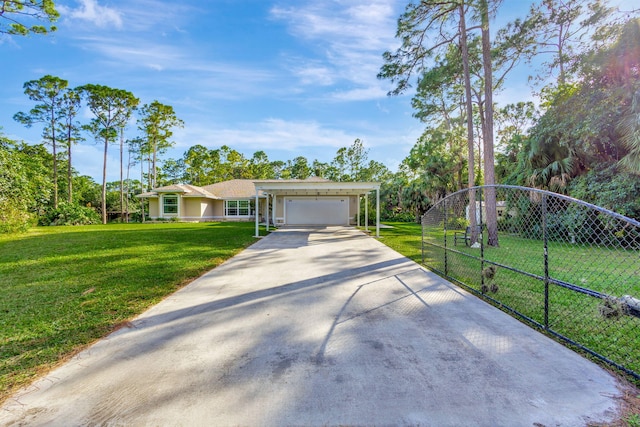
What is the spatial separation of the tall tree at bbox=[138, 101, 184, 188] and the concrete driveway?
31403mm

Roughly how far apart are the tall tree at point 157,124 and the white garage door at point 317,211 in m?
18.8

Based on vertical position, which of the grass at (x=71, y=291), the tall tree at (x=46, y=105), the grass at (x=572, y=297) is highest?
the tall tree at (x=46, y=105)

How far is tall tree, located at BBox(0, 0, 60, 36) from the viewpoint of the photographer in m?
9.94

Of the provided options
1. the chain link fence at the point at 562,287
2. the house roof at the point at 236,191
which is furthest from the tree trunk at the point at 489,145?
the house roof at the point at 236,191

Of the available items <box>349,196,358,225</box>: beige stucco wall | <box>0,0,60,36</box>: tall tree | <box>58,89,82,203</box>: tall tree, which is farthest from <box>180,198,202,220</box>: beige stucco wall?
<box>0,0,60,36</box>: tall tree

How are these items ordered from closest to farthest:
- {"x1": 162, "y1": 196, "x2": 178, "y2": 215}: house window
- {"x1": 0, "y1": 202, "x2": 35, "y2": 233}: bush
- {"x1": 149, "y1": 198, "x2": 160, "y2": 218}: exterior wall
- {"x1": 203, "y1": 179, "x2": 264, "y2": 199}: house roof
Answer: {"x1": 0, "y1": 202, "x2": 35, "y2": 233}: bush
{"x1": 162, "y1": 196, "x2": 178, "y2": 215}: house window
{"x1": 203, "y1": 179, "x2": 264, "y2": 199}: house roof
{"x1": 149, "y1": 198, "x2": 160, "y2": 218}: exterior wall

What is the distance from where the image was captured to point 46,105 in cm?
2327

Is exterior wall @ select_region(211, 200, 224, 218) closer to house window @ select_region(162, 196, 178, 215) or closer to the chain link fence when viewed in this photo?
house window @ select_region(162, 196, 178, 215)

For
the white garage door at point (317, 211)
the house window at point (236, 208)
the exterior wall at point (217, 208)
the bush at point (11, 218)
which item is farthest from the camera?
the exterior wall at point (217, 208)

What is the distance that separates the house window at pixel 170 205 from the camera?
23.3 metres

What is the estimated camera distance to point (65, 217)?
20766 mm

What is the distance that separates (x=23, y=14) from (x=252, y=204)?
16.2 meters

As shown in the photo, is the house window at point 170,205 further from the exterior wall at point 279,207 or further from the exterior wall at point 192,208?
the exterior wall at point 279,207

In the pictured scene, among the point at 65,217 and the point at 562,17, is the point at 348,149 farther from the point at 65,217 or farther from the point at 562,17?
the point at 65,217
